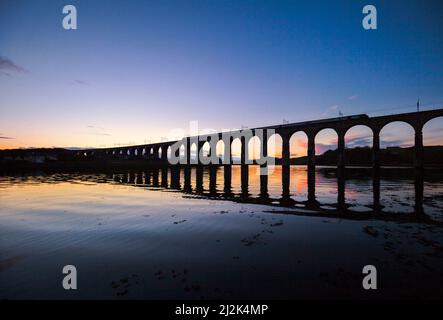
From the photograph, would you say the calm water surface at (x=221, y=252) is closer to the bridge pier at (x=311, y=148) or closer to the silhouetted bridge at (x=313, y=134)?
the silhouetted bridge at (x=313, y=134)

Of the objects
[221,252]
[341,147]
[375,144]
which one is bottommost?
[221,252]

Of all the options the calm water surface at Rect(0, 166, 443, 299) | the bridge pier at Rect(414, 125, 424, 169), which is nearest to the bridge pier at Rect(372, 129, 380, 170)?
the bridge pier at Rect(414, 125, 424, 169)

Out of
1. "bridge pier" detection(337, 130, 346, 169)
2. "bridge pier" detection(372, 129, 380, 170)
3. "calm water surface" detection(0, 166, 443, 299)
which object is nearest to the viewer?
"calm water surface" detection(0, 166, 443, 299)

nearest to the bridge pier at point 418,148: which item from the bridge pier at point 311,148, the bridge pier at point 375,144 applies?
the bridge pier at point 375,144

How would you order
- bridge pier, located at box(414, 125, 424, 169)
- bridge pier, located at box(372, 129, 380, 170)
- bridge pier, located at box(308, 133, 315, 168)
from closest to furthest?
bridge pier, located at box(414, 125, 424, 169), bridge pier, located at box(372, 129, 380, 170), bridge pier, located at box(308, 133, 315, 168)

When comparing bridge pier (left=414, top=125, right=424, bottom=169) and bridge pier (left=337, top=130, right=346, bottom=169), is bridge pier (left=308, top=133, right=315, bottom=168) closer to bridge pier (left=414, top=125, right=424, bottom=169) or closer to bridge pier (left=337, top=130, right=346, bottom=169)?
bridge pier (left=337, top=130, right=346, bottom=169)

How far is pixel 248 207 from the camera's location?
656 inches

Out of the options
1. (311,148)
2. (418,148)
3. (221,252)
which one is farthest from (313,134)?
(221,252)

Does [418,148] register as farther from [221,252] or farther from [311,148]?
[221,252]

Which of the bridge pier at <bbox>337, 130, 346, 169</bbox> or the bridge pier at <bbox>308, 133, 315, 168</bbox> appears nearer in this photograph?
the bridge pier at <bbox>337, 130, 346, 169</bbox>

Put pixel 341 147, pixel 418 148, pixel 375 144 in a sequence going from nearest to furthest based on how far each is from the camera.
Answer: pixel 418 148 < pixel 375 144 < pixel 341 147
